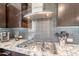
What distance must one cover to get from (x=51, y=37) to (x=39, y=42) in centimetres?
14

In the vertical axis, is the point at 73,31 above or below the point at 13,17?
below

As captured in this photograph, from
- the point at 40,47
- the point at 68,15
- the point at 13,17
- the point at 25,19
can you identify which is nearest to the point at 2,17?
the point at 13,17

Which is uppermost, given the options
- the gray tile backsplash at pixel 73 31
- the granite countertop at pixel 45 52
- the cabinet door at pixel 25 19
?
the cabinet door at pixel 25 19

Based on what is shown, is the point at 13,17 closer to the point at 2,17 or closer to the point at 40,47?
the point at 2,17

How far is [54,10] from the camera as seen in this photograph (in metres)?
1.28

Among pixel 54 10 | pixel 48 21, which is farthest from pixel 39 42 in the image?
pixel 54 10

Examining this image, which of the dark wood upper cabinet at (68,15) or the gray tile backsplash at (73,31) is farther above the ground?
the dark wood upper cabinet at (68,15)

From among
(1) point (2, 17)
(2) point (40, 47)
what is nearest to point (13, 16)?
(1) point (2, 17)

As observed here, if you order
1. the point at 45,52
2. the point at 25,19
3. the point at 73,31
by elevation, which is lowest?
the point at 45,52

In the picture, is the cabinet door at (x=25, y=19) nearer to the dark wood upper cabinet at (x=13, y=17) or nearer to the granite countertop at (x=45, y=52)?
the dark wood upper cabinet at (x=13, y=17)

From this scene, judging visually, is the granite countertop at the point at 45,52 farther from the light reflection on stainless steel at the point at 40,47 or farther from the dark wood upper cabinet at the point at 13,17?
the dark wood upper cabinet at the point at 13,17

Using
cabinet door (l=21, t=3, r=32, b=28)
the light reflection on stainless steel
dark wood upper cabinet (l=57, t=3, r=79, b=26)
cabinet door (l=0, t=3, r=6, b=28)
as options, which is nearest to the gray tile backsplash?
dark wood upper cabinet (l=57, t=3, r=79, b=26)

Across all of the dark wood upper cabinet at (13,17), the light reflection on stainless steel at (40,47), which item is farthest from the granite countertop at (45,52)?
the dark wood upper cabinet at (13,17)

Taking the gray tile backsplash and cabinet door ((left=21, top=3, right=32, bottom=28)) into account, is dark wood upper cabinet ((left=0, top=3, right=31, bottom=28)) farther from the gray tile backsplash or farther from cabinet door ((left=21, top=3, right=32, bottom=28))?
the gray tile backsplash
